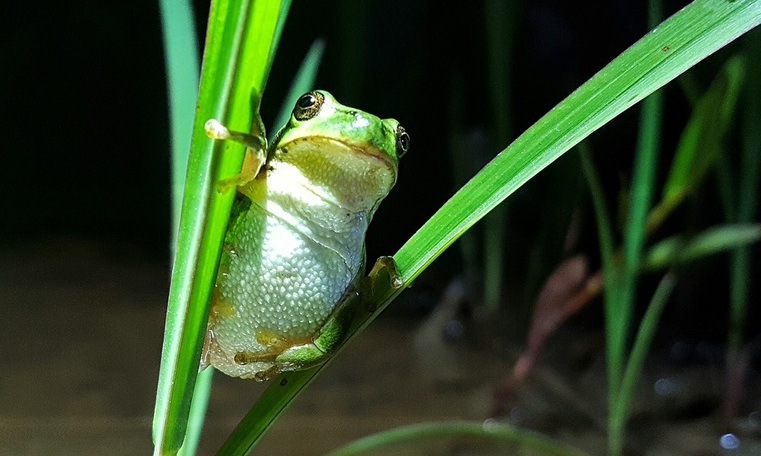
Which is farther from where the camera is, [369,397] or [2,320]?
[2,320]

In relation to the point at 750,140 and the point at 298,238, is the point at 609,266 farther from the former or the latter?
the point at 298,238

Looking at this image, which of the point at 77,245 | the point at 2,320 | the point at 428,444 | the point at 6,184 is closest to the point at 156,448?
the point at 428,444

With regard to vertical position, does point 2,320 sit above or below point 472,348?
below

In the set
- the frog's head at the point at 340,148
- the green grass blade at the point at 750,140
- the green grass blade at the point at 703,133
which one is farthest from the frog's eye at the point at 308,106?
the green grass blade at the point at 750,140

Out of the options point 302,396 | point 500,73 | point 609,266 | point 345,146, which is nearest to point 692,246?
point 609,266

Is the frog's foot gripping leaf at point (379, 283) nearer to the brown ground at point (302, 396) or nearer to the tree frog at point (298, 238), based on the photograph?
the tree frog at point (298, 238)

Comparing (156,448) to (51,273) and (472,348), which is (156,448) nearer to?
(472,348)

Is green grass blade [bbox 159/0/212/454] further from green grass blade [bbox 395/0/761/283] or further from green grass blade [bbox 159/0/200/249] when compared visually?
green grass blade [bbox 395/0/761/283]
